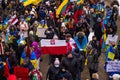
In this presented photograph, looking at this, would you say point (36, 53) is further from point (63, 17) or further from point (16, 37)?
point (63, 17)

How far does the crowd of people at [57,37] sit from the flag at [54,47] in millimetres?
204

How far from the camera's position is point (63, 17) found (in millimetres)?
20000

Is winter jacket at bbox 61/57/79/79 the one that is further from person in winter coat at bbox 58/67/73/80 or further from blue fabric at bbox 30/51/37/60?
blue fabric at bbox 30/51/37/60

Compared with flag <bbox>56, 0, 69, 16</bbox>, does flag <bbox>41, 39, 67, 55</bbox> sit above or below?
below

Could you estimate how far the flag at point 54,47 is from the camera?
15695mm

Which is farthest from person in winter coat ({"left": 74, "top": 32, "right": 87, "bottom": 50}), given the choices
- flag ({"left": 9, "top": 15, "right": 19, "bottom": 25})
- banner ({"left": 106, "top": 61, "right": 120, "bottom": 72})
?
flag ({"left": 9, "top": 15, "right": 19, "bottom": 25})

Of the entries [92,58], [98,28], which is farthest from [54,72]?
[98,28]

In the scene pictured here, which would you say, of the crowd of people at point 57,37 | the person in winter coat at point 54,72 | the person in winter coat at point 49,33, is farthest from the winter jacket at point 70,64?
the person in winter coat at point 49,33

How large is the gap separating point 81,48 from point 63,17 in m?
4.05

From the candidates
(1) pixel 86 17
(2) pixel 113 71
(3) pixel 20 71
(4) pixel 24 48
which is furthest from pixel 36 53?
(1) pixel 86 17

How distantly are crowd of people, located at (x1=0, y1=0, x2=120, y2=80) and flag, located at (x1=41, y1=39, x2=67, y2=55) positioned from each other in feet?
0.67

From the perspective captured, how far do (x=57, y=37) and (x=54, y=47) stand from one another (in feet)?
2.29

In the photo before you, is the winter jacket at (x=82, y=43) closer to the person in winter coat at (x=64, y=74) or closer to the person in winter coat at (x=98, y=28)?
the person in winter coat at (x=98, y=28)

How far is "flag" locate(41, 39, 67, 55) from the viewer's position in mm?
15695
